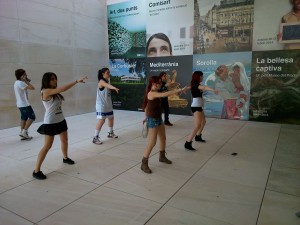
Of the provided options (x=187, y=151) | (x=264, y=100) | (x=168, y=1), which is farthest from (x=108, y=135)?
(x=168, y=1)

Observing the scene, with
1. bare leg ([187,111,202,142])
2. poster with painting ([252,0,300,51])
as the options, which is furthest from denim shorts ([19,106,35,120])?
poster with painting ([252,0,300,51])

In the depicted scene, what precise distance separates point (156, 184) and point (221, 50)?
508 cm

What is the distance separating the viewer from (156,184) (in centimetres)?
306

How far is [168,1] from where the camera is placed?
298 inches

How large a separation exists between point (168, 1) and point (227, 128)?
4.34m

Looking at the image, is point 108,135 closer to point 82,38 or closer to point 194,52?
point 194,52

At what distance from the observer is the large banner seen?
245 inches

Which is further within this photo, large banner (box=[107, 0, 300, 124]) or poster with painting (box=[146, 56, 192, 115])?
poster with painting (box=[146, 56, 192, 115])

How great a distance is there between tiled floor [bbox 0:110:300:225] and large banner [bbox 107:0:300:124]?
5.96 ft

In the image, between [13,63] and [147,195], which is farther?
[13,63]

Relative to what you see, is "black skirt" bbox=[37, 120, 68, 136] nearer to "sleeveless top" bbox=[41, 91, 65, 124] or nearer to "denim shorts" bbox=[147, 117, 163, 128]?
"sleeveless top" bbox=[41, 91, 65, 124]

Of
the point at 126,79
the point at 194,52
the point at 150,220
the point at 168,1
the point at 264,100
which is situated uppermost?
the point at 168,1

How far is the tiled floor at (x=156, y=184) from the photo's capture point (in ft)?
7.95

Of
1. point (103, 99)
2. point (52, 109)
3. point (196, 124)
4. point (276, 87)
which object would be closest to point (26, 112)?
point (103, 99)
